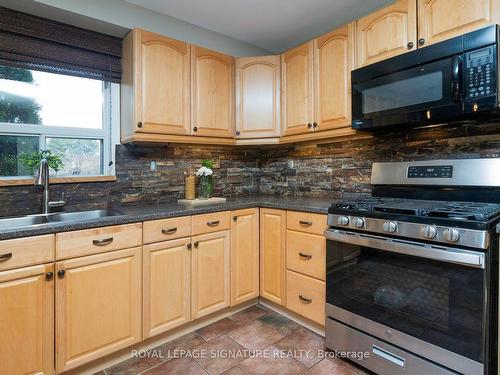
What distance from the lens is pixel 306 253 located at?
2.06 m

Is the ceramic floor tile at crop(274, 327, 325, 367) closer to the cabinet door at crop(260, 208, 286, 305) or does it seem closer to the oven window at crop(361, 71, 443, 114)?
the cabinet door at crop(260, 208, 286, 305)

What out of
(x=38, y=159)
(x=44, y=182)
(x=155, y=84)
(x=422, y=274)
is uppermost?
(x=155, y=84)

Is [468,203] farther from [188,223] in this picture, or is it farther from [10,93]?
[10,93]

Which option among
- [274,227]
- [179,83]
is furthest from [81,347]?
[179,83]

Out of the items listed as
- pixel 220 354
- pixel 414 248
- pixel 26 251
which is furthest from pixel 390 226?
pixel 26 251

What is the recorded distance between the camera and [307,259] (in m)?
2.06

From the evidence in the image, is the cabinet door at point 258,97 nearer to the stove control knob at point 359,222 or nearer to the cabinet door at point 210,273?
the cabinet door at point 210,273

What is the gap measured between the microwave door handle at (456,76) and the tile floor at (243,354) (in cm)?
162

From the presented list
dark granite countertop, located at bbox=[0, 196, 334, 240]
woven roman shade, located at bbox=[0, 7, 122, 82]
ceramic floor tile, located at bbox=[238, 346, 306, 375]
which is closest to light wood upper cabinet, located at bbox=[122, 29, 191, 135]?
woven roman shade, located at bbox=[0, 7, 122, 82]

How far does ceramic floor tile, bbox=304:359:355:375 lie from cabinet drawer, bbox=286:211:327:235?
2.56 feet

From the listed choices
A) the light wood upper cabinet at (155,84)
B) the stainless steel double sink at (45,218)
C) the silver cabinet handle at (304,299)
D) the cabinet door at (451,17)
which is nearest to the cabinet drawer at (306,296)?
the silver cabinet handle at (304,299)

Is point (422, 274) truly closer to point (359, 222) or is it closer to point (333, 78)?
point (359, 222)

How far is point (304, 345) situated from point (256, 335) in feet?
1.11

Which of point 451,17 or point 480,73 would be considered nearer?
point 480,73
